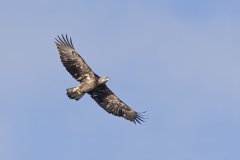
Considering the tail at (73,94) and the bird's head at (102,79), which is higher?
the bird's head at (102,79)

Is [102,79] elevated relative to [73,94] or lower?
elevated

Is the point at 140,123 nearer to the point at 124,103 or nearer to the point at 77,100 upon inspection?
the point at 124,103

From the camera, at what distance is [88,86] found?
43.9 metres

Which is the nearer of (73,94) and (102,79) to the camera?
(73,94)

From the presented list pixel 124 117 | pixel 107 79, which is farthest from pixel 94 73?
pixel 124 117

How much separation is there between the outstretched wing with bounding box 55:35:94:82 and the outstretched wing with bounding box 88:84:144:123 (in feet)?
4.60

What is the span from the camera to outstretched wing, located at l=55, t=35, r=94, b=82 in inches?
1740

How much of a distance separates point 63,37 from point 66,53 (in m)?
0.83

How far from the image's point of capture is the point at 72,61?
146 ft

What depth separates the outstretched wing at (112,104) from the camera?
4559 cm

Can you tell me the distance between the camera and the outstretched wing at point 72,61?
4419 centimetres

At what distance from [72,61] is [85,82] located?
1.34 m

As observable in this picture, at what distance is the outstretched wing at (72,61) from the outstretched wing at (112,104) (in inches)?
55.2

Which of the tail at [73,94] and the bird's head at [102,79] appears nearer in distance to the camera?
the tail at [73,94]
